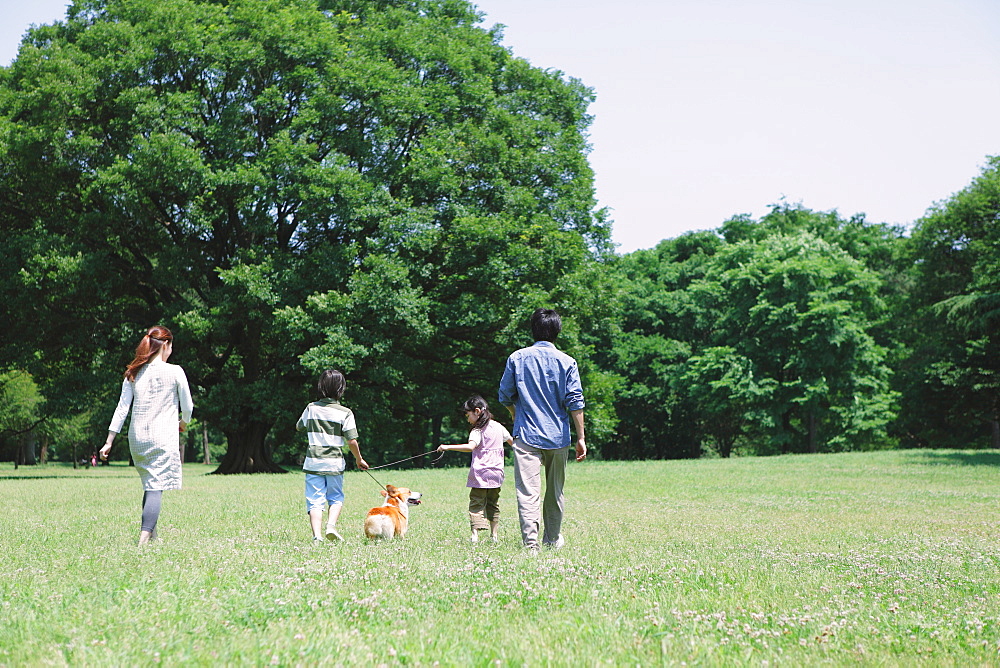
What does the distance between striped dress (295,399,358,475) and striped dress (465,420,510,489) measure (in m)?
1.44

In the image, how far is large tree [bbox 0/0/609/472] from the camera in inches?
1017

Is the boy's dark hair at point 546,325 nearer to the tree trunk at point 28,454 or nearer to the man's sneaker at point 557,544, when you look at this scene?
the man's sneaker at point 557,544

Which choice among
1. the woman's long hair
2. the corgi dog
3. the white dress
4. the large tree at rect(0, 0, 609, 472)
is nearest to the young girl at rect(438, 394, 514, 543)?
the corgi dog

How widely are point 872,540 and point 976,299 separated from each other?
24446 millimetres

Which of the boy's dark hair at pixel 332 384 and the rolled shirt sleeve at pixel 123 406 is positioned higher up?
the boy's dark hair at pixel 332 384

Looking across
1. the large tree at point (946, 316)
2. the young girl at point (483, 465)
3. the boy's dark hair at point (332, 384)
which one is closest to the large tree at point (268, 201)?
the young girl at point (483, 465)

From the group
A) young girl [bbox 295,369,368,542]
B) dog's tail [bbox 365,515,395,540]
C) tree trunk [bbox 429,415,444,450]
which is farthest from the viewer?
tree trunk [bbox 429,415,444,450]

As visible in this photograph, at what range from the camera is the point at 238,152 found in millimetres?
26891

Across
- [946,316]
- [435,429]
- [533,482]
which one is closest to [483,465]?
[533,482]

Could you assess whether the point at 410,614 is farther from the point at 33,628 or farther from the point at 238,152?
the point at 238,152

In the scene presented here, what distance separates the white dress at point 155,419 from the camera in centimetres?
856

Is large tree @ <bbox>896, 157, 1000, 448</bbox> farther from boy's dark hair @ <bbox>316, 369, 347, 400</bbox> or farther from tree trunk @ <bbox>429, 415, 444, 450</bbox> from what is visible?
boy's dark hair @ <bbox>316, 369, 347, 400</bbox>

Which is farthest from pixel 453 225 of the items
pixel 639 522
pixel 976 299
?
pixel 976 299

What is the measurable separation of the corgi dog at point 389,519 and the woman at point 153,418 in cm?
200
